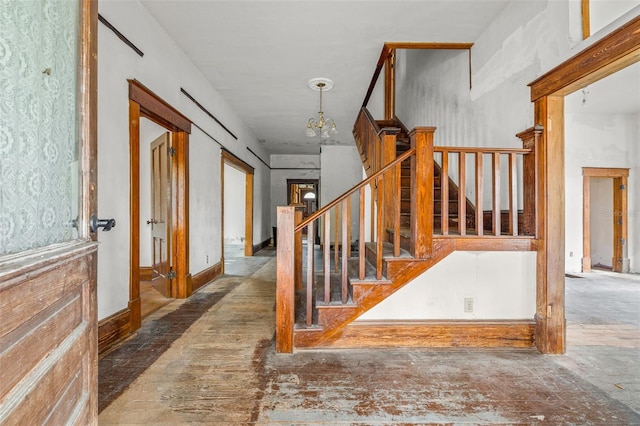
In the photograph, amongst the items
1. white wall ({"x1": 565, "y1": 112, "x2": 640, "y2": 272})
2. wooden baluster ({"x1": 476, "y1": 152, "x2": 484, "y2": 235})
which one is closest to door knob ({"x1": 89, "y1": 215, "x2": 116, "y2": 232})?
wooden baluster ({"x1": 476, "y1": 152, "x2": 484, "y2": 235})

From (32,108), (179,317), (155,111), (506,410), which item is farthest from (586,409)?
(155,111)

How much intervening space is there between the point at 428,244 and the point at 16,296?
223 centimetres

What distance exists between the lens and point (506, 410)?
165 cm

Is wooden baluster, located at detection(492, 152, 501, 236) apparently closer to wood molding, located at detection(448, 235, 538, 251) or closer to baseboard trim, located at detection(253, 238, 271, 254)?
wood molding, located at detection(448, 235, 538, 251)

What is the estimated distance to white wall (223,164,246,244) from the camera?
9016 millimetres

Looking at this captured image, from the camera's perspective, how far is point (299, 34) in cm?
321

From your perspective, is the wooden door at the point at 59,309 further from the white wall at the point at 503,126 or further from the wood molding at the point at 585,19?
the wood molding at the point at 585,19

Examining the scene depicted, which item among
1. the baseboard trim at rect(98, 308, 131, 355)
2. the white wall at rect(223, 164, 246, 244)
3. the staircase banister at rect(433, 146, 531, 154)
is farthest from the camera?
the white wall at rect(223, 164, 246, 244)

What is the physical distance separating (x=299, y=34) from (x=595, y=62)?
2.47m

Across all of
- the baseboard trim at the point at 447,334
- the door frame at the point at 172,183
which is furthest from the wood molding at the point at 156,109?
the baseboard trim at the point at 447,334

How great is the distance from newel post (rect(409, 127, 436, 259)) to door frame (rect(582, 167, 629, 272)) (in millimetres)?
4997

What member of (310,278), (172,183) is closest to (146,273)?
(172,183)

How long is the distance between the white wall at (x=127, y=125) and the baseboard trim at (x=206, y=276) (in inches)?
3.9

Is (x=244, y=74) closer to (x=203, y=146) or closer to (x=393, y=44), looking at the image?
(x=203, y=146)
